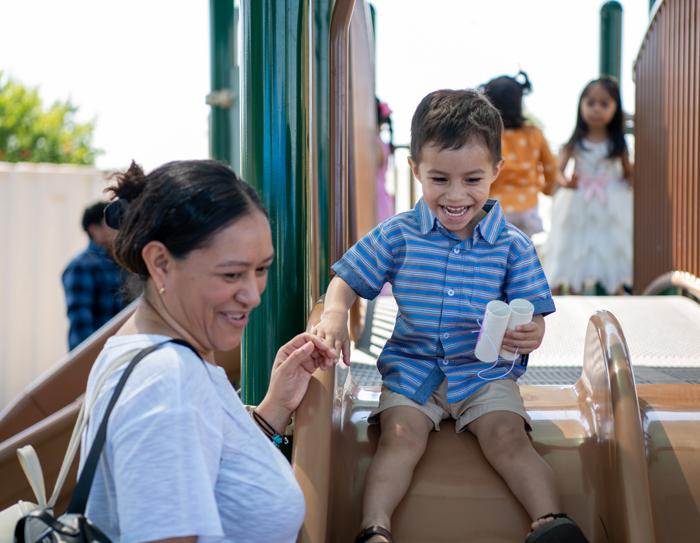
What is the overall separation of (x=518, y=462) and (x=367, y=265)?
76 centimetres

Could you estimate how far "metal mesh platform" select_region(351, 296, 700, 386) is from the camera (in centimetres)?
286

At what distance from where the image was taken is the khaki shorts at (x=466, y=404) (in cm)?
197

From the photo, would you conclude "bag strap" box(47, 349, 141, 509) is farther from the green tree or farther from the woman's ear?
the green tree

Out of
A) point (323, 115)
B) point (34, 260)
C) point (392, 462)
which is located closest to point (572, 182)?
point (323, 115)

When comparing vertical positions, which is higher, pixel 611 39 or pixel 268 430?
pixel 611 39

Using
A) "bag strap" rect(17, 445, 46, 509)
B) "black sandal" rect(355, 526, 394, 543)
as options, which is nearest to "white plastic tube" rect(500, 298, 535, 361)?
"black sandal" rect(355, 526, 394, 543)

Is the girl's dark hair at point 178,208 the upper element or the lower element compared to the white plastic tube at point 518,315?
upper

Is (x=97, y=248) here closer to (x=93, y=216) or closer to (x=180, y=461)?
(x=93, y=216)

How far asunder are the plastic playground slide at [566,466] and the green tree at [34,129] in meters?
26.4

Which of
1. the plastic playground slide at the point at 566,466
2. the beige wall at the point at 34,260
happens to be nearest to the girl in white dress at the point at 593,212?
the plastic playground slide at the point at 566,466

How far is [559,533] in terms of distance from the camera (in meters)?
1.60

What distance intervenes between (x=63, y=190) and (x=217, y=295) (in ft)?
23.4

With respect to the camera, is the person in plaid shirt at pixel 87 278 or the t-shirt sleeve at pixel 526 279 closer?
the t-shirt sleeve at pixel 526 279

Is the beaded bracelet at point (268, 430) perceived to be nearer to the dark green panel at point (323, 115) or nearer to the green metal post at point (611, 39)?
the dark green panel at point (323, 115)
